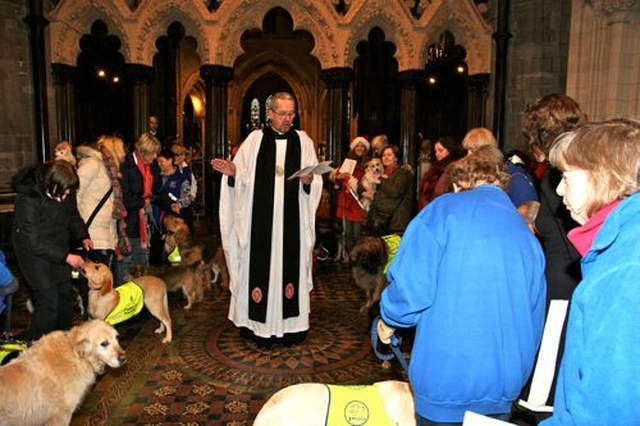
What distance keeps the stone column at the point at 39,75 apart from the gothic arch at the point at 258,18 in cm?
264

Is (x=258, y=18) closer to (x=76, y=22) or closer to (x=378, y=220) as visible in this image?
(x=76, y=22)

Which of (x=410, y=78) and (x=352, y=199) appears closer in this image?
(x=352, y=199)

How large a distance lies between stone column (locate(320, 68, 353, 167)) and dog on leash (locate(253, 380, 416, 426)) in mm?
7251


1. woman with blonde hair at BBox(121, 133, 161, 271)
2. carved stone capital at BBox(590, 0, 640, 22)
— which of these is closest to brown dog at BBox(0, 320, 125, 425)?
woman with blonde hair at BBox(121, 133, 161, 271)

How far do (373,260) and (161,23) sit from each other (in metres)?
6.33

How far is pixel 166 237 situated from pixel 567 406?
551cm

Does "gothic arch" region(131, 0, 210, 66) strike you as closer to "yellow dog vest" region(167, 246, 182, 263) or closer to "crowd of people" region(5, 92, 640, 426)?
"yellow dog vest" region(167, 246, 182, 263)

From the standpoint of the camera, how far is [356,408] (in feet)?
6.53

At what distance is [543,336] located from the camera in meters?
1.99

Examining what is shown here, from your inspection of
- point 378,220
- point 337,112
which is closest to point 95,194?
point 378,220

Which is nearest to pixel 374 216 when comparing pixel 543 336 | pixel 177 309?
pixel 177 309

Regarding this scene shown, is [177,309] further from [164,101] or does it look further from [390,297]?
[164,101]

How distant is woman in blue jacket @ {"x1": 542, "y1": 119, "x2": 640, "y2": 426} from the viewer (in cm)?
99

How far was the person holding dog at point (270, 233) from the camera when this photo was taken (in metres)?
4.54
